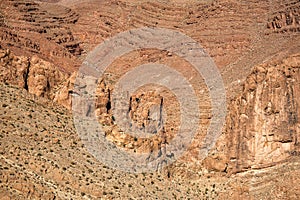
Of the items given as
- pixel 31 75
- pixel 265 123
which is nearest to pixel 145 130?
pixel 31 75

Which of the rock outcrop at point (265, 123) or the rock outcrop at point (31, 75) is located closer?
the rock outcrop at point (31, 75)

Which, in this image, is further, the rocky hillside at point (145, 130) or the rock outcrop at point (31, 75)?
the rock outcrop at point (31, 75)

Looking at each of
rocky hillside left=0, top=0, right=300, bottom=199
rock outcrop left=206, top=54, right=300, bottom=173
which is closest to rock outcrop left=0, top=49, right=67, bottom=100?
rocky hillside left=0, top=0, right=300, bottom=199

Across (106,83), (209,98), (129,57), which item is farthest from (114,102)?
(129,57)

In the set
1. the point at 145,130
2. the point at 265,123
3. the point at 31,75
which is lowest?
the point at 145,130

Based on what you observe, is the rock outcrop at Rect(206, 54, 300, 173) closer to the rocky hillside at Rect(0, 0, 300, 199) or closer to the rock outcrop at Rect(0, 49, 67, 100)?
the rocky hillside at Rect(0, 0, 300, 199)

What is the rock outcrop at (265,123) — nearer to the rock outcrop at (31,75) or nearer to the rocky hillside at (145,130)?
the rocky hillside at (145,130)

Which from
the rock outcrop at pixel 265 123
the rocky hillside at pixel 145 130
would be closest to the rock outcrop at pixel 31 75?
the rocky hillside at pixel 145 130

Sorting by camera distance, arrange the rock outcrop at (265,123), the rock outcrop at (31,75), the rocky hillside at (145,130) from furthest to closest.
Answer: the rock outcrop at (265,123), the rock outcrop at (31,75), the rocky hillside at (145,130)

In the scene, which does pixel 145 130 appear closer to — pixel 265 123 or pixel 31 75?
pixel 31 75

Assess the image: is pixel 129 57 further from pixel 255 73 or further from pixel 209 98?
pixel 255 73

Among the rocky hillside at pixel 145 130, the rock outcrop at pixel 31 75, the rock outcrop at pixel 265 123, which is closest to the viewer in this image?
the rocky hillside at pixel 145 130
